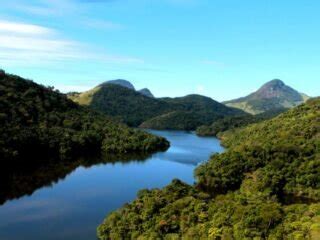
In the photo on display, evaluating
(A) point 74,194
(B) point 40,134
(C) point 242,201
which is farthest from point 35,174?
(C) point 242,201

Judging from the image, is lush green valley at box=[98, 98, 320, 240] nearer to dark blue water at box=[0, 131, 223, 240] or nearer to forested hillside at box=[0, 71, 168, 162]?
dark blue water at box=[0, 131, 223, 240]

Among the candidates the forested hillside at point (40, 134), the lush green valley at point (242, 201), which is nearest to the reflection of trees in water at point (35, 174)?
the forested hillside at point (40, 134)

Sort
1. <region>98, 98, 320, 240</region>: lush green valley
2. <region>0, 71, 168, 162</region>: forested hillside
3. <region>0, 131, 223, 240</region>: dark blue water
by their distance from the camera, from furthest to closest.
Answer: <region>0, 71, 168, 162</region>: forested hillside
<region>0, 131, 223, 240</region>: dark blue water
<region>98, 98, 320, 240</region>: lush green valley

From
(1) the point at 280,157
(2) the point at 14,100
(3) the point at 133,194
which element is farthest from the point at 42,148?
(1) the point at 280,157

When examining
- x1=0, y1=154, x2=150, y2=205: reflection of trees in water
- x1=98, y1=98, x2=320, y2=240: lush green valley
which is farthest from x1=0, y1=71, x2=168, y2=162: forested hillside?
x1=98, y1=98, x2=320, y2=240: lush green valley

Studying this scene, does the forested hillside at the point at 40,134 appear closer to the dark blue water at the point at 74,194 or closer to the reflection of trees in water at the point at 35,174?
the reflection of trees in water at the point at 35,174

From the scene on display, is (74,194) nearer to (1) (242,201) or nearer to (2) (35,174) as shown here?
(2) (35,174)
